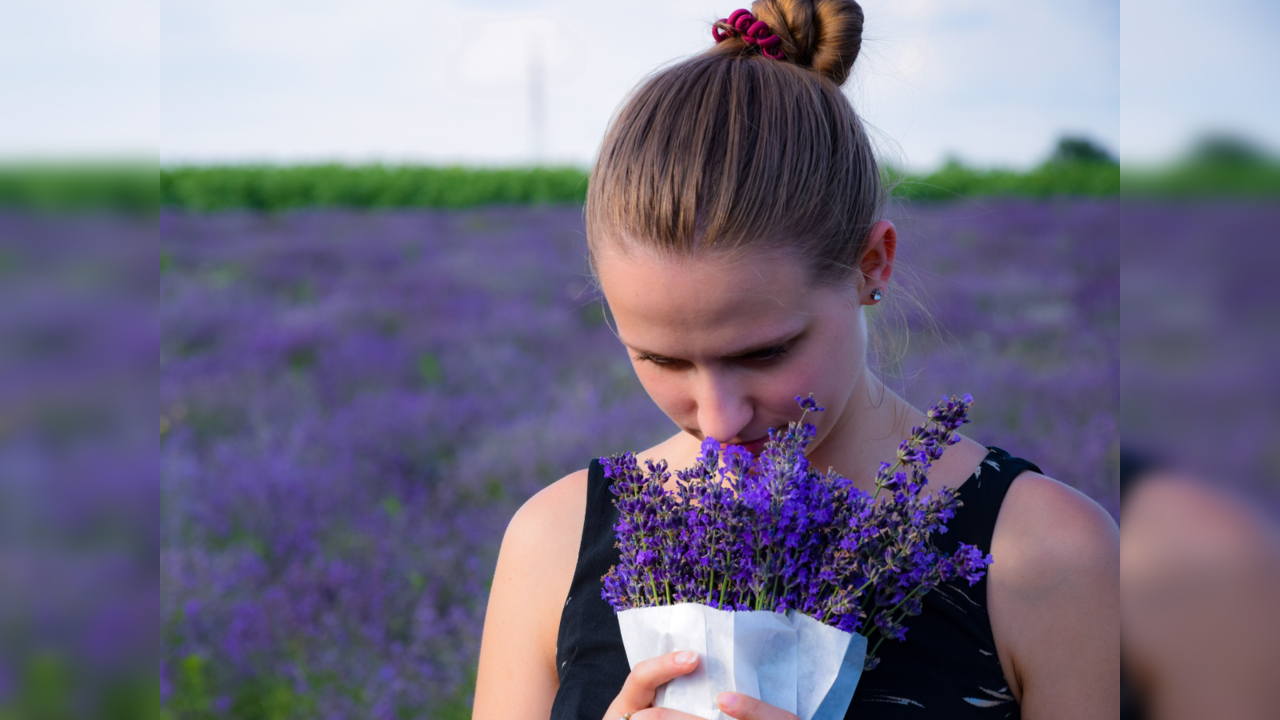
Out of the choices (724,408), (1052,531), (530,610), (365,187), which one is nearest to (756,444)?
(724,408)

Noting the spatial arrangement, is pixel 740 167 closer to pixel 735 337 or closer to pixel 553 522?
pixel 735 337

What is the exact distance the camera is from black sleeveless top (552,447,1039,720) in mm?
1271

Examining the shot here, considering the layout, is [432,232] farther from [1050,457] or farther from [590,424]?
[1050,457]

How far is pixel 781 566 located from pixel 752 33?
3.12ft

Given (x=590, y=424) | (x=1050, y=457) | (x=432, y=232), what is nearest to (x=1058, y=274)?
(x=1050, y=457)

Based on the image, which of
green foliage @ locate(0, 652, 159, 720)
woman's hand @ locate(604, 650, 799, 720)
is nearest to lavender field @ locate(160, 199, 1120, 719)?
woman's hand @ locate(604, 650, 799, 720)

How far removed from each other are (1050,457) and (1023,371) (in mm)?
1466

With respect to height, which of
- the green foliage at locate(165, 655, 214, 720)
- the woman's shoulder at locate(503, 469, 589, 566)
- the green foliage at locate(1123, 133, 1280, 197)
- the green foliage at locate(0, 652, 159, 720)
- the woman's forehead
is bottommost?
the green foliage at locate(165, 655, 214, 720)

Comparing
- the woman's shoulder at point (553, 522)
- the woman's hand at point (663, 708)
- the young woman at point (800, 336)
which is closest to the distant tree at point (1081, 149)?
the young woman at point (800, 336)

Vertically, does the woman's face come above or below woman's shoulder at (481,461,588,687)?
above

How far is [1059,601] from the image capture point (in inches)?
Result: 50.1

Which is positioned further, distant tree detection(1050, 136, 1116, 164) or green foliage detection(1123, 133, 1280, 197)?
distant tree detection(1050, 136, 1116, 164)


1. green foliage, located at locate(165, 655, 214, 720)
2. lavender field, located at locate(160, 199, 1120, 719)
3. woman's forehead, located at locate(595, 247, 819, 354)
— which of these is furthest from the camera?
lavender field, located at locate(160, 199, 1120, 719)

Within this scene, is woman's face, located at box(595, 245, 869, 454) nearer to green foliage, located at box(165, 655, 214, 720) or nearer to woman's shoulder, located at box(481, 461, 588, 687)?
woman's shoulder, located at box(481, 461, 588, 687)
